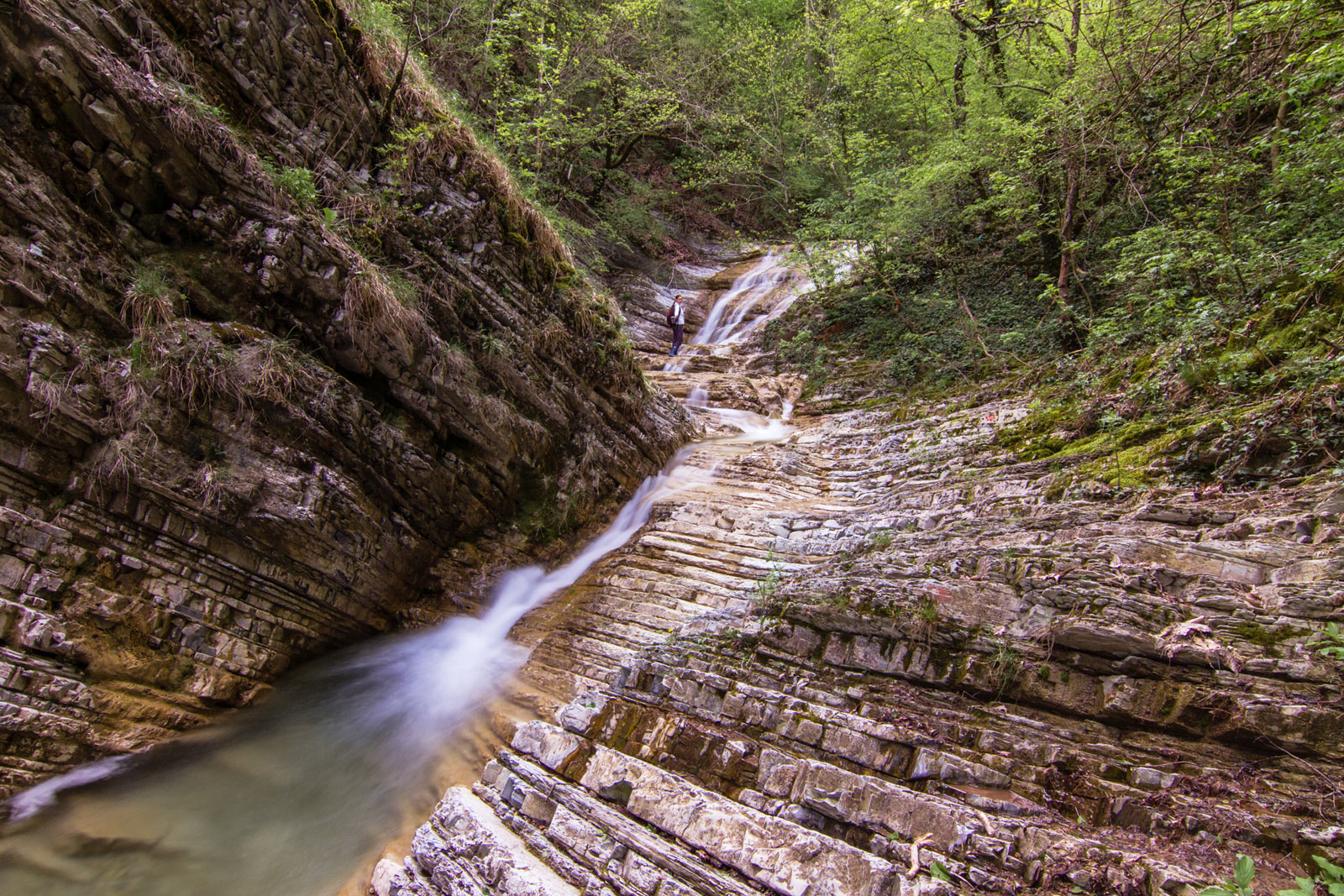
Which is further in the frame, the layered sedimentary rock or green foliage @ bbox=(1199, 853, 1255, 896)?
the layered sedimentary rock

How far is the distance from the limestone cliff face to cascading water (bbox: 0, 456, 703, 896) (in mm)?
340

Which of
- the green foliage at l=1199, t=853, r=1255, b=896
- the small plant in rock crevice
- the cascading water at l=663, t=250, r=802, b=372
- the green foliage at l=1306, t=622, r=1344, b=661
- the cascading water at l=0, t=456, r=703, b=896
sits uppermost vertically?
the cascading water at l=663, t=250, r=802, b=372

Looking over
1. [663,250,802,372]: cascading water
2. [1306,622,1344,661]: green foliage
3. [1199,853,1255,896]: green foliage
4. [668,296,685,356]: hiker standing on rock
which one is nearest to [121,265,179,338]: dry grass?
[1199,853,1255,896]: green foliage

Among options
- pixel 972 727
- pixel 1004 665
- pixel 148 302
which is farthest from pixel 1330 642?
pixel 148 302

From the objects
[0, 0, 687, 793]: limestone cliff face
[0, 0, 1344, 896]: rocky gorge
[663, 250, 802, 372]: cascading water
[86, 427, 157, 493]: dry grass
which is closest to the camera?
[0, 0, 1344, 896]: rocky gorge

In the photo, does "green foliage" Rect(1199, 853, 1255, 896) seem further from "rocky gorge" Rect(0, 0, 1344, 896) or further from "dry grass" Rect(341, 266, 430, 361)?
"dry grass" Rect(341, 266, 430, 361)

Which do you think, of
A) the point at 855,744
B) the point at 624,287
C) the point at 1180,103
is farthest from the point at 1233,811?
the point at 624,287

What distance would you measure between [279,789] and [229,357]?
3894mm

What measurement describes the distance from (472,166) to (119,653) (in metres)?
6.48

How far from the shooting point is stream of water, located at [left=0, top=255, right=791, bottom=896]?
404 cm

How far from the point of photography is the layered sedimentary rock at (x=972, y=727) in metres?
2.91

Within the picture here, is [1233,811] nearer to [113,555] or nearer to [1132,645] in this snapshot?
[1132,645]

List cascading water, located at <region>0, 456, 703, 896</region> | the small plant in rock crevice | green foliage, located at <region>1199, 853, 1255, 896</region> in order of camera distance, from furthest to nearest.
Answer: cascading water, located at <region>0, 456, 703, 896</region> < the small plant in rock crevice < green foliage, located at <region>1199, 853, 1255, 896</region>

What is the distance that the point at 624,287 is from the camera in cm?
1858
